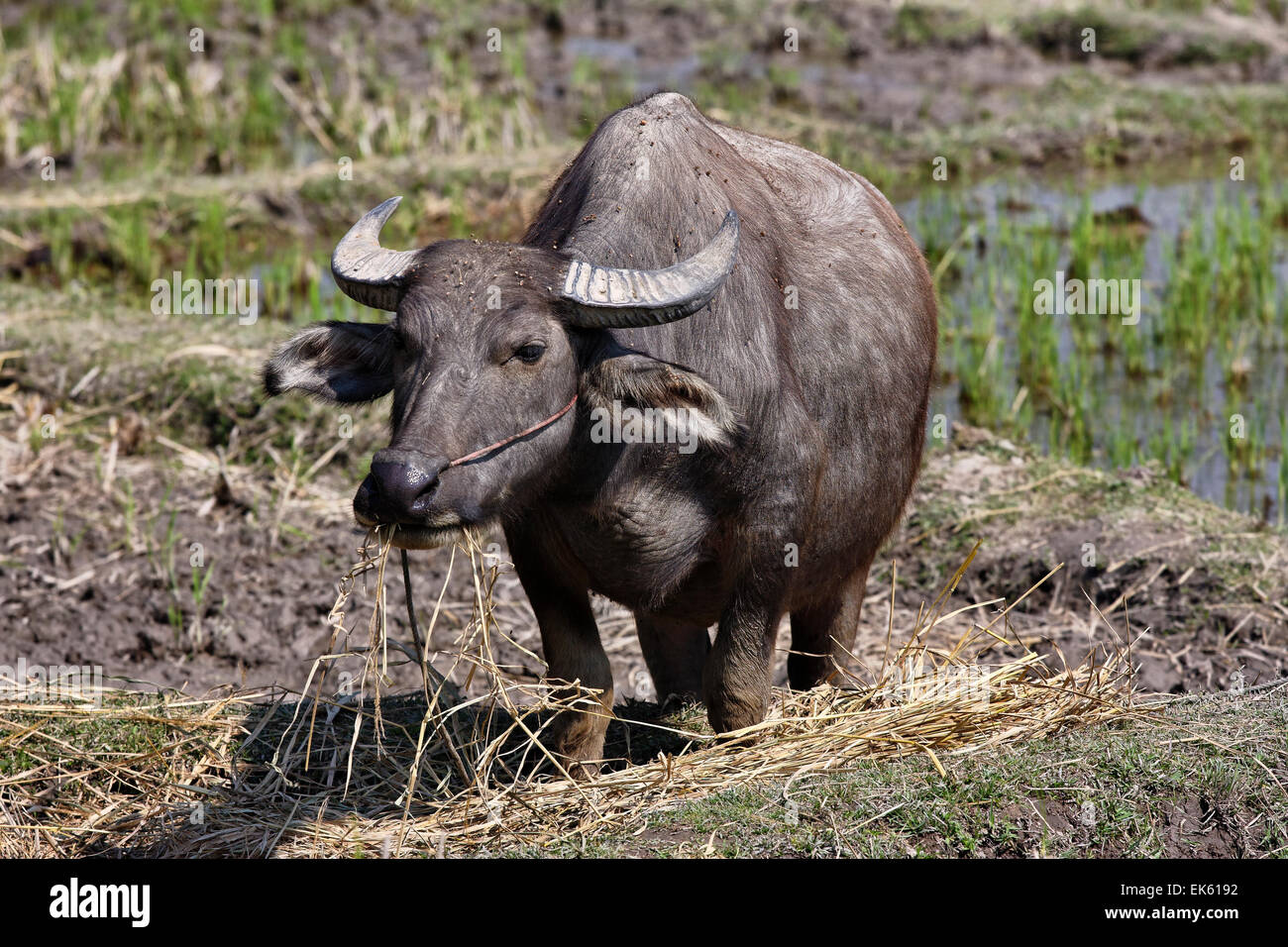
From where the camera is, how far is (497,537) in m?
5.13

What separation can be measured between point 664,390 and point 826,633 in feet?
4.61

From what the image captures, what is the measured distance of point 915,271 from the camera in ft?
14.6

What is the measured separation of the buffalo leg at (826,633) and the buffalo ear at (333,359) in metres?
1.49

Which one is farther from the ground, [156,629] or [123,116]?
[123,116]

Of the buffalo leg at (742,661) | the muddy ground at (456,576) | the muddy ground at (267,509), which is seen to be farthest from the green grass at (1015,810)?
the muddy ground at (456,576)

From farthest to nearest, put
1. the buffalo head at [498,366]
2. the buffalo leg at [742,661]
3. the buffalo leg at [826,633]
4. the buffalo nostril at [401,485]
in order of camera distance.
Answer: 1. the buffalo leg at [826,633]
2. the buffalo leg at [742,661]
3. the buffalo head at [498,366]
4. the buffalo nostril at [401,485]

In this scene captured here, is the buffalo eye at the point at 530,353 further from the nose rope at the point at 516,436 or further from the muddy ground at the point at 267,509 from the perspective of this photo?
the muddy ground at the point at 267,509

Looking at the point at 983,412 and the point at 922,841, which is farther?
the point at 983,412

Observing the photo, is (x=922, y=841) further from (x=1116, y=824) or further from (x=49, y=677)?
(x=49, y=677)

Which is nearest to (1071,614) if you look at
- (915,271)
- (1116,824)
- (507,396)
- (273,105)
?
(915,271)

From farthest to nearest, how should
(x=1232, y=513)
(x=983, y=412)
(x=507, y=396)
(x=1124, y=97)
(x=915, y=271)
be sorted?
(x=1124, y=97), (x=983, y=412), (x=1232, y=513), (x=915, y=271), (x=507, y=396)

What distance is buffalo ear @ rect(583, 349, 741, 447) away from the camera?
10.9 ft

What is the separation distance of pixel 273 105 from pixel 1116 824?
9097 millimetres

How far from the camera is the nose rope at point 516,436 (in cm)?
308
